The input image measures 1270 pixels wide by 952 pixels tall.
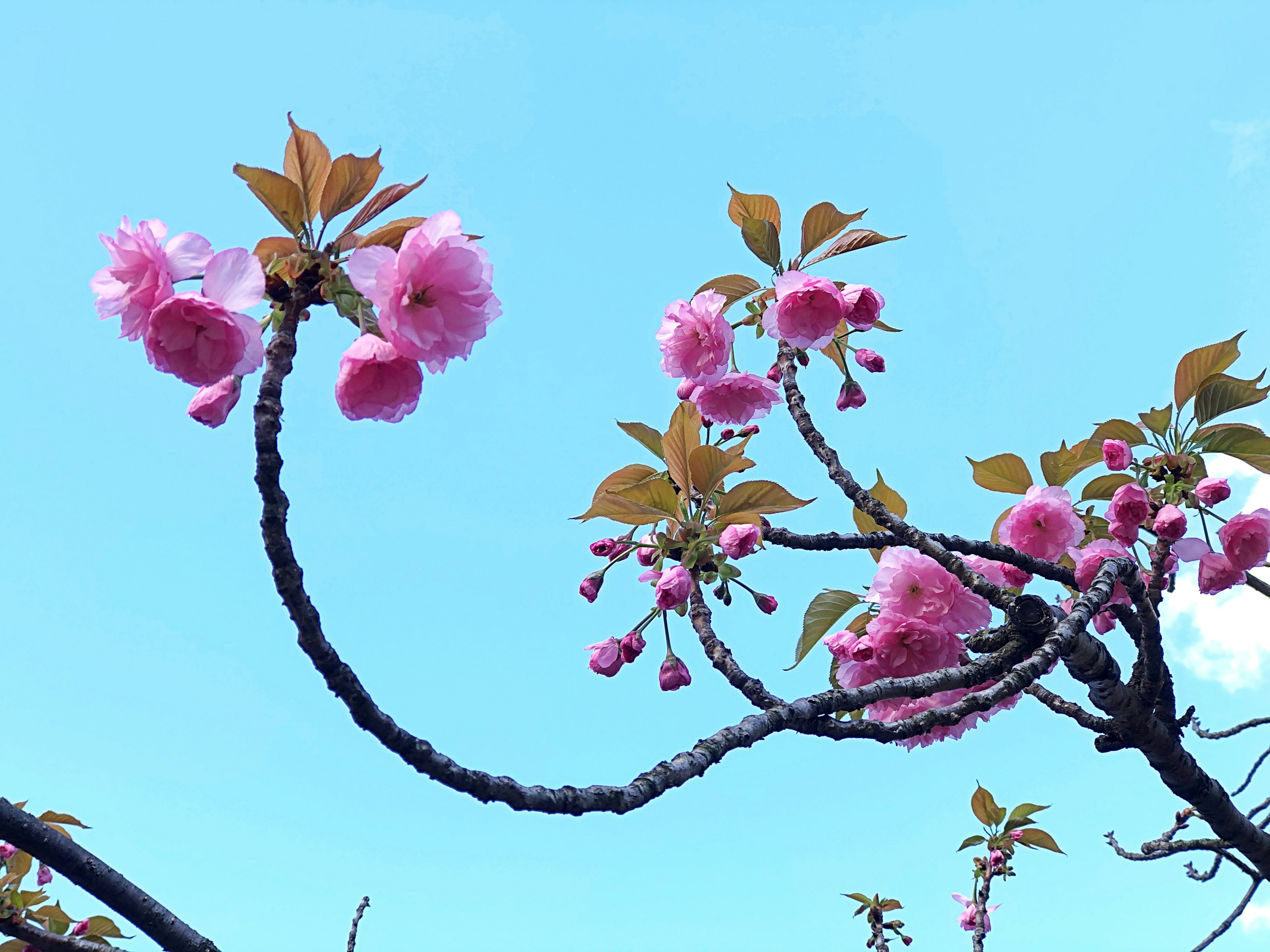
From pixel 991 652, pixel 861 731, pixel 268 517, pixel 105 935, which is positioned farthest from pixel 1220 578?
pixel 105 935

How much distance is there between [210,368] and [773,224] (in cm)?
207

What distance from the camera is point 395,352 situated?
5.35 feet

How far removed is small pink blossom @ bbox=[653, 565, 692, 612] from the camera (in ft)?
7.77

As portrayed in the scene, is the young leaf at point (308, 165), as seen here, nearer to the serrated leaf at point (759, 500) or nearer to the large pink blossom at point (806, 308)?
the serrated leaf at point (759, 500)

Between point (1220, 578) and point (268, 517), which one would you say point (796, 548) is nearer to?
point (1220, 578)

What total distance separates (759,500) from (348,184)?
4.31 ft

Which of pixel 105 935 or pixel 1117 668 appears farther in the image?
pixel 105 935

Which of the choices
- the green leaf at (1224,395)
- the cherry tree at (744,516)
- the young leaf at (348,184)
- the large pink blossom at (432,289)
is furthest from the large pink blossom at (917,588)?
the young leaf at (348,184)

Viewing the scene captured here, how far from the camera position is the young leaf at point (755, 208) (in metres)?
3.10

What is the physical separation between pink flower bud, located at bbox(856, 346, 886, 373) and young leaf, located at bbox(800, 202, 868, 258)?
0.49 meters

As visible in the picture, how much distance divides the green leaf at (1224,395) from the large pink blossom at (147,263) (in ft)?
9.35

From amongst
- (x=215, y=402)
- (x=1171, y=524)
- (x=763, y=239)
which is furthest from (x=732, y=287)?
(x=215, y=402)

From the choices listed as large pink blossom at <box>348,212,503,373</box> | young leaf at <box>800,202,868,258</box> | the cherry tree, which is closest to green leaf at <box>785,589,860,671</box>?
the cherry tree

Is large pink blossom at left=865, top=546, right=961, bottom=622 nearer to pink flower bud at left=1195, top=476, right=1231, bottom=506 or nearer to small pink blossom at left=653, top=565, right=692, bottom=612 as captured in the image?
small pink blossom at left=653, top=565, right=692, bottom=612
